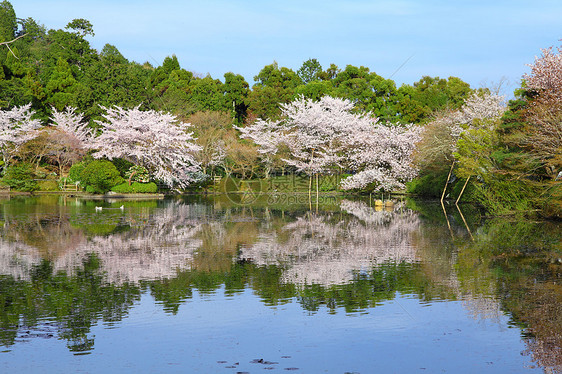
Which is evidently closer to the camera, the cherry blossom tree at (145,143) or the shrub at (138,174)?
the cherry blossom tree at (145,143)

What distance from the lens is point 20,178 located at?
5169 cm

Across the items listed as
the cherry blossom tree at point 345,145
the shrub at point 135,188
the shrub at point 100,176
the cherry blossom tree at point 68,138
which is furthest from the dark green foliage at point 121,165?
the cherry blossom tree at point 345,145

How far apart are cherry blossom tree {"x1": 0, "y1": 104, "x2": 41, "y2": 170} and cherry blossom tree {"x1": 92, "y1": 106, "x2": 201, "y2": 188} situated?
23.0ft

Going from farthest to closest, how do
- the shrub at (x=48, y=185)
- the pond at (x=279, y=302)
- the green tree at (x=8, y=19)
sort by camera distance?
1. the green tree at (x=8, y=19)
2. the shrub at (x=48, y=185)
3. the pond at (x=279, y=302)

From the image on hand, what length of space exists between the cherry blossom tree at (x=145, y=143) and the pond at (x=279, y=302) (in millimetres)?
28298

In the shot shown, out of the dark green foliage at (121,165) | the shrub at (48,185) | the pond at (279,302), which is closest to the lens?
the pond at (279,302)

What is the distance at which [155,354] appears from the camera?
8.03 meters

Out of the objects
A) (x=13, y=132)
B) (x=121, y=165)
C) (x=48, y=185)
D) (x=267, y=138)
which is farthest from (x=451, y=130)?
(x=13, y=132)

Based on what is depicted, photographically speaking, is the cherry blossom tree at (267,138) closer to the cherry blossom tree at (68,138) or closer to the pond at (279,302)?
the cherry blossom tree at (68,138)

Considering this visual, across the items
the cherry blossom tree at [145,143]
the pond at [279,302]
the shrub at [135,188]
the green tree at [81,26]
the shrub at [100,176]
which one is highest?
the green tree at [81,26]

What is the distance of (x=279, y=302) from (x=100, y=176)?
3880 centimetres

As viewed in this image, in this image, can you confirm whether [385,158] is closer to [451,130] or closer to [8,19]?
[451,130]

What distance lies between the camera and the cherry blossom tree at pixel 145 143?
49.4 m

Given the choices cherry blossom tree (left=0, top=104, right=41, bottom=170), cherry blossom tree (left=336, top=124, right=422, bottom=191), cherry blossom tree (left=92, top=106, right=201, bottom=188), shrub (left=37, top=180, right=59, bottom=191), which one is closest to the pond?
cherry blossom tree (left=92, top=106, right=201, bottom=188)
